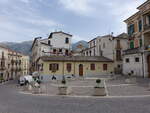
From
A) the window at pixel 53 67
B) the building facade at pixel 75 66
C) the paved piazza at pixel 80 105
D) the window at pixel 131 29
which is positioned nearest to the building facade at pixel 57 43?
A: the building facade at pixel 75 66

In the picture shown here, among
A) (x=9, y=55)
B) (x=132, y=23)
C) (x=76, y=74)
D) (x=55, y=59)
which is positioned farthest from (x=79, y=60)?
(x=9, y=55)

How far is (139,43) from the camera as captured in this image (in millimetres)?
29812

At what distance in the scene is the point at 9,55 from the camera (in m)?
56.2

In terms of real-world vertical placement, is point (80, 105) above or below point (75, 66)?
below

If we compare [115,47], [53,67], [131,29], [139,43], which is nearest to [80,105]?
[53,67]

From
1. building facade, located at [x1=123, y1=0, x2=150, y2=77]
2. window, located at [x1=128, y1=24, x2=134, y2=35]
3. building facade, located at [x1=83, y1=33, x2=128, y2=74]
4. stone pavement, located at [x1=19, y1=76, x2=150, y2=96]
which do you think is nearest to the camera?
stone pavement, located at [x1=19, y1=76, x2=150, y2=96]

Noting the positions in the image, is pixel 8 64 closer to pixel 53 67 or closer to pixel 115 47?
pixel 53 67

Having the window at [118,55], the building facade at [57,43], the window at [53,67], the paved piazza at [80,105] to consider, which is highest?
Result: the building facade at [57,43]

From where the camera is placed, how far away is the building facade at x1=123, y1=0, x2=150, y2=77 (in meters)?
26.9

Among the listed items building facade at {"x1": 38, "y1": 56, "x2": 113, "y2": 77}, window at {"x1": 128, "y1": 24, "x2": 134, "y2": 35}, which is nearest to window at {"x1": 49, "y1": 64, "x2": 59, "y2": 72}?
building facade at {"x1": 38, "y1": 56, "x2": 113, "y2": 77}

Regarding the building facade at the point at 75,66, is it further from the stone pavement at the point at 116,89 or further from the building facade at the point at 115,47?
the stone pavement at the point at 116,89

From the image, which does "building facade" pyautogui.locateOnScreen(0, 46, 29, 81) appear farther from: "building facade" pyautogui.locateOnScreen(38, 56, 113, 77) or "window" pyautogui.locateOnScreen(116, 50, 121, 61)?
"window" pyautogui.locateOnScreen(116, 50, 121, 61)

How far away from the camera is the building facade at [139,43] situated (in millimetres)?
26875

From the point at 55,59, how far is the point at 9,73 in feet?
102
